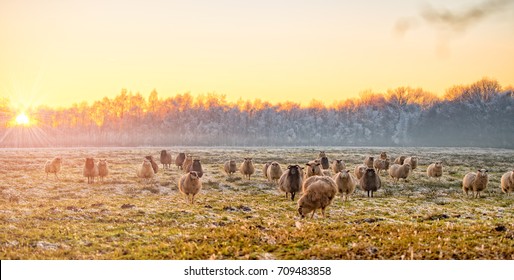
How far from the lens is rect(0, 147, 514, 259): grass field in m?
10.8

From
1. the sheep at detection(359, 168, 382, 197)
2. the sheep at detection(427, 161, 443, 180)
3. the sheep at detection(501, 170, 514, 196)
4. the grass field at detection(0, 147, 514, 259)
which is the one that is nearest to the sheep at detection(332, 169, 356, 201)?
the grass field at detection(0, 147, 514, 259)

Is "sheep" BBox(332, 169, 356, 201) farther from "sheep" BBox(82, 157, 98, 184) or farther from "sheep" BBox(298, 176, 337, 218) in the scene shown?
"sheep" BBox(82, 157, 98, 184)

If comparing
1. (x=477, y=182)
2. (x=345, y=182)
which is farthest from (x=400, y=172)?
(x=345, y=182)

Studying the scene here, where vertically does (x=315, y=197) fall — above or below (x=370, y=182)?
above

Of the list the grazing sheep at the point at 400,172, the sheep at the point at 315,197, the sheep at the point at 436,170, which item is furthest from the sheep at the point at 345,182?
the sheep at the point at 436,170

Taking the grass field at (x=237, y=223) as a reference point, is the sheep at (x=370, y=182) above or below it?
above

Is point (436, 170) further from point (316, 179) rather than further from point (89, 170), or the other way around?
point (89, 170)

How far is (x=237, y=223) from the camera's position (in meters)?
15.9

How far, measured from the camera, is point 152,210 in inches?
751

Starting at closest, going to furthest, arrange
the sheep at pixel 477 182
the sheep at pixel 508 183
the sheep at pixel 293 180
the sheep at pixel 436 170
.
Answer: the sheep at pixel 293 180 → the sheep at pixel 477 182 → the sheep at pixel 508 183 → the sheep at pixel 436 170

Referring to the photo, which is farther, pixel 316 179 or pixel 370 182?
pixel 370 182

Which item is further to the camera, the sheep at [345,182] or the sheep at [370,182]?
the sheep at [370,182]

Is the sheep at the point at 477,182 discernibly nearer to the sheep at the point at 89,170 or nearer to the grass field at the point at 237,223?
the grass field at the point at 237,223

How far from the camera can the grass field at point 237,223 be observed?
10.8 meters
